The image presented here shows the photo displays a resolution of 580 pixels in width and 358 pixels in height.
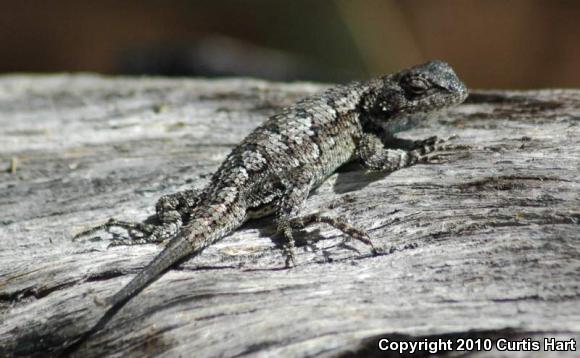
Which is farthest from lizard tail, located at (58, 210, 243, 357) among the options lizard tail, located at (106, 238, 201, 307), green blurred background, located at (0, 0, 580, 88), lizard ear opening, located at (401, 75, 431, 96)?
green blurred background, located at (0, 0, 580, 88)

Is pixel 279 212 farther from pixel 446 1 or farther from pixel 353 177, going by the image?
pixel 446 1

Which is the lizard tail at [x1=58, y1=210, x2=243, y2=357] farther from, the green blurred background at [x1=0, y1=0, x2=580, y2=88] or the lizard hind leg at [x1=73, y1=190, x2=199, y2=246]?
the green blurred background at [x1=0, y1=0, x2=580, y2=88]

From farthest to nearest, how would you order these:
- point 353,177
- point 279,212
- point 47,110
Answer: point 47,110 → point 353,177 → point 279,212

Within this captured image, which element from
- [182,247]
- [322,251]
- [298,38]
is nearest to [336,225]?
[322,251]

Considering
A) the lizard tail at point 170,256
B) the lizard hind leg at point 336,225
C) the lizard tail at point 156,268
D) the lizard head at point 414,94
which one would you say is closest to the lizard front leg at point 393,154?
the lizard head at point 414,94

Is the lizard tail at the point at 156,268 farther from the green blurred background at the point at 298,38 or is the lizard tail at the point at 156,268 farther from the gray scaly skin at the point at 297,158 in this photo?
the green blurred background at the point at 298,38

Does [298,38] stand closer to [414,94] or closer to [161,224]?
[414,94]

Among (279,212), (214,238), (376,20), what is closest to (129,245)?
(214,238)
